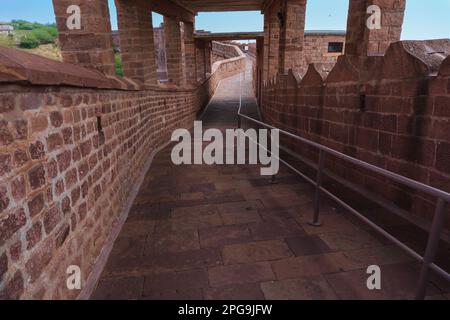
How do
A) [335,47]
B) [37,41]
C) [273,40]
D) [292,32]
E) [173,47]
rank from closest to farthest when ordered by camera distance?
[292,32]
[273,40]
[173,47]
[335,47]
[37,41]

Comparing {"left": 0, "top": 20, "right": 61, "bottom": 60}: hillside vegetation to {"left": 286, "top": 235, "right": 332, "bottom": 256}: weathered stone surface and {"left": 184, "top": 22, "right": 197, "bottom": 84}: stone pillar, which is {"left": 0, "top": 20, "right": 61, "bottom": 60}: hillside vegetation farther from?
{"left": 286, "top": 235, "right": 332, "bottom": 256}: weathered stone surface

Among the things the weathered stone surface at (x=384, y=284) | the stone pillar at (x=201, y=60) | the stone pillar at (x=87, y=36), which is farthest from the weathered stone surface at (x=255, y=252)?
the stone pillar at (x=201, y=60)

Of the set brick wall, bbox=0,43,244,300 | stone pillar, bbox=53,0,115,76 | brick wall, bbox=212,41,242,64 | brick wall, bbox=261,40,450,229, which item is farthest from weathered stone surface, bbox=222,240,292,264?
brick wall, bbox=212,41,242,64

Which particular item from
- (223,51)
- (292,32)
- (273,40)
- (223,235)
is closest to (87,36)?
(223,235)

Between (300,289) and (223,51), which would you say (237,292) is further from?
(223,51)

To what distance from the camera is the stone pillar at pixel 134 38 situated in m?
8.12

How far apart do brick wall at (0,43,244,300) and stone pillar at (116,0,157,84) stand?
5.25m

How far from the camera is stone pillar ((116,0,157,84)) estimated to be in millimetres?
8123

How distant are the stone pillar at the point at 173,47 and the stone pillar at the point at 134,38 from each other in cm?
393

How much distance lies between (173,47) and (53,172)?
1250cm

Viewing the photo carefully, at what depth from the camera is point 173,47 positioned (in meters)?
13.1

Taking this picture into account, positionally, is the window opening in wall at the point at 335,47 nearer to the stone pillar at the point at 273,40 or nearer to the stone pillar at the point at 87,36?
the stone pillar at the point at 273,40
